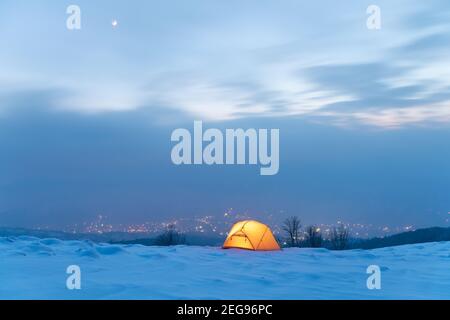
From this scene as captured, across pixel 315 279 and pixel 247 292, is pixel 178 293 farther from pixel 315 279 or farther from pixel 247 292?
pixel 315 279

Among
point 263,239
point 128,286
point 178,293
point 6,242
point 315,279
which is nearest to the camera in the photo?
point 178,293

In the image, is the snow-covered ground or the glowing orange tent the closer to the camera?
the snow-covered ground

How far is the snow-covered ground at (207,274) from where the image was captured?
5105 millimetres

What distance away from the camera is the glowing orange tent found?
439 inches

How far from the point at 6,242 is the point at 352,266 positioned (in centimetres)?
725

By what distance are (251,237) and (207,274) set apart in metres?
4.84

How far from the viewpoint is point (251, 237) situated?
11219 millimetres

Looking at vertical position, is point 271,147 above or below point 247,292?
above

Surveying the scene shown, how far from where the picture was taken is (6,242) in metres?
9.38

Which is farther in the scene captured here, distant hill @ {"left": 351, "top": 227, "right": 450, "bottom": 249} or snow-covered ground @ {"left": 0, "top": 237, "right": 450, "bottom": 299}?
distant hill @ {"left": 351, "top": 227, "right": 450, "bottom": 249}

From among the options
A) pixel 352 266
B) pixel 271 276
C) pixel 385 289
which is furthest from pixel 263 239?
pixel 385 289

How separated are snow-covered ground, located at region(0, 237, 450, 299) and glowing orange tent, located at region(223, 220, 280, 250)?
66.2 inches

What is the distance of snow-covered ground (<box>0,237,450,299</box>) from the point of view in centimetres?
511
